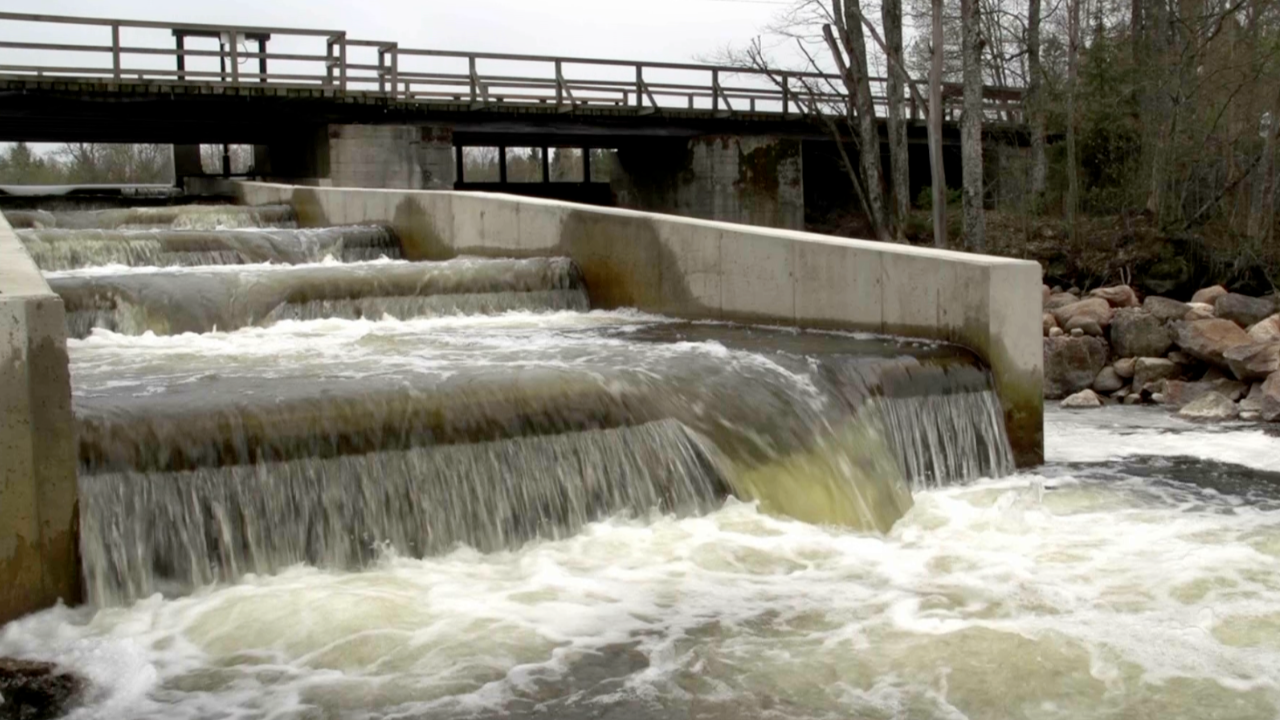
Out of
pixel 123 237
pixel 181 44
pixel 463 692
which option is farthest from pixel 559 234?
pixel 181 44

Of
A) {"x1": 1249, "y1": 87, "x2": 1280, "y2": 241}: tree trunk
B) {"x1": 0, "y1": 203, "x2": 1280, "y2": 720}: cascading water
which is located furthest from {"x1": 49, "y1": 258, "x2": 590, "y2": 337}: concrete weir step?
{"x1": 1249, "y1": 87, "x2": 1280, "y2": 241}: tree trunk

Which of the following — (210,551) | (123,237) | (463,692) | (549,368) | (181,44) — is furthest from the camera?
(181,44)

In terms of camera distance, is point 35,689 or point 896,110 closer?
point 35,689

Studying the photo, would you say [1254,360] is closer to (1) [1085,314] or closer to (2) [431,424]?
(1) [1085,314]

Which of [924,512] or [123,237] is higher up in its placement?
[123,237]

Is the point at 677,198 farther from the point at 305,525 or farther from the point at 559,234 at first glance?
the point at 305,525

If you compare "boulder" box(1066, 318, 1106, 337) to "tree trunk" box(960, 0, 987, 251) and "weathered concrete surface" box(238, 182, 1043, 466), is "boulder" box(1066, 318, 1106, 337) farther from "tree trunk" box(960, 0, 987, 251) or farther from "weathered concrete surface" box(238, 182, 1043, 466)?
"tree trunk" box(960, 0, 987, 251)

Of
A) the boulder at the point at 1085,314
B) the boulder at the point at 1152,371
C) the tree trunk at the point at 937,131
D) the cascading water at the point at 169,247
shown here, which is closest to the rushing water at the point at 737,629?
the boulder at the point at 1152,371

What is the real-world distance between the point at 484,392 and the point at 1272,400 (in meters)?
7.72

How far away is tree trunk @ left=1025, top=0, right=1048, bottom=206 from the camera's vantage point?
80.5 ft

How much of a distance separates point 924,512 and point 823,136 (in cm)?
2274

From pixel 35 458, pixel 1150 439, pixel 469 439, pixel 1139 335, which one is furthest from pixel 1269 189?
pixel 35 458

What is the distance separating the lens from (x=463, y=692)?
5496 mm

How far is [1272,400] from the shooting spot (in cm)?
1213
